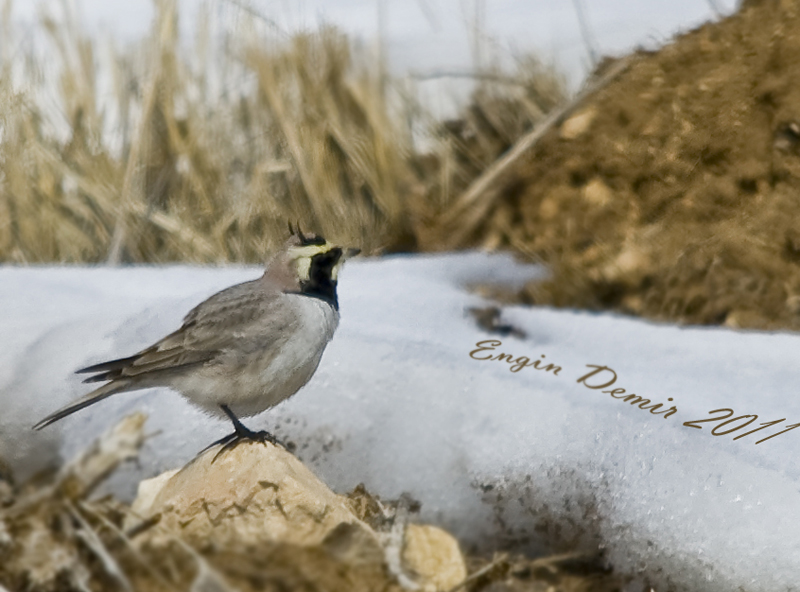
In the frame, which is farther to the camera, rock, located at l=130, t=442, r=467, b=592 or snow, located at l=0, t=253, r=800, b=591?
snow, located at l=0, t=253, r=800, b=591

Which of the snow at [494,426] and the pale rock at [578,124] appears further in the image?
the pale rock at [578,124]

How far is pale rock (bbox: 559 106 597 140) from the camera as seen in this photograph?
9.75 feet

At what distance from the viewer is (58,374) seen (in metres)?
1.78

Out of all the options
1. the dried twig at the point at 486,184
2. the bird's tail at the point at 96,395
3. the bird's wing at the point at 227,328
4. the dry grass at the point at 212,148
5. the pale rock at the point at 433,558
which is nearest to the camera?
the pale rock at the point at 433,558

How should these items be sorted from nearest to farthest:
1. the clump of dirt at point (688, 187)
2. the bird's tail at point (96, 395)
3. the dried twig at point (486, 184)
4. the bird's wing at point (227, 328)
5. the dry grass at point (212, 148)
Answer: the bird's tail at point (96, 395), the bird's wing at point (227, 328), the clump of dirt at point (688, 187), the dry grass at point (212, 148), the dried twig at point (486, 184)

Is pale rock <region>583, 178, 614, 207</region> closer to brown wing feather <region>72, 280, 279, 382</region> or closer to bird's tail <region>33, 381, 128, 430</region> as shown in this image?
brown wing feather <region>72, 280, 279, 382</region>

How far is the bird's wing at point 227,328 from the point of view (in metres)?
1.53

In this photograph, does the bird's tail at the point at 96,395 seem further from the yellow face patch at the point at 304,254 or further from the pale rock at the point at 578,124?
the pale rock at the point at 578,124

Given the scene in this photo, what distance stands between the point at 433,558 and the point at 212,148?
2.02 metres

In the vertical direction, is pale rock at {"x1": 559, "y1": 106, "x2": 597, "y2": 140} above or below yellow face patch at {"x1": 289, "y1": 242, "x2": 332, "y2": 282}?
below

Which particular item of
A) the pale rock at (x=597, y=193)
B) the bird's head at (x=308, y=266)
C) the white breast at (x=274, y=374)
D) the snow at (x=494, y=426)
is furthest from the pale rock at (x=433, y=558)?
the pale rock at (x=597, y=193)

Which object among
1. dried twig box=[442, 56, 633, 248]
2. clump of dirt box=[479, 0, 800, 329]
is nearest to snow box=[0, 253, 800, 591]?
clump of dirt box=[479, 0, 800, 329]

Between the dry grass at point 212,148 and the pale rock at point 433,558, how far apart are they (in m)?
1.45

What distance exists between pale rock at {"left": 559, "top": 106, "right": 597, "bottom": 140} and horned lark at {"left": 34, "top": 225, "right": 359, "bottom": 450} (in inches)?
62.3
